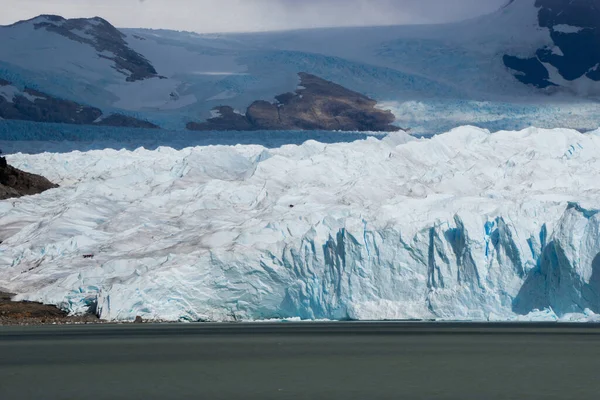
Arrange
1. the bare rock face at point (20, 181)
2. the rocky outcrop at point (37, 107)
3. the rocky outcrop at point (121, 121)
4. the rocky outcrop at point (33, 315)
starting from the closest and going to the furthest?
the rocky outcrop at point (33, 315) → the bare rock face at point (20, 181) → the rocky outcrop at point (121, 121) → the rocky outcrop at point (37, 107)

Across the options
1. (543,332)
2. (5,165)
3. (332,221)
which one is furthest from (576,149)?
(5,165)

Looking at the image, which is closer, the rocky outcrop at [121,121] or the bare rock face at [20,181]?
the bare rock face at [20,181]

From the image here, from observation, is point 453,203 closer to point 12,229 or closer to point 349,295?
point 349,295

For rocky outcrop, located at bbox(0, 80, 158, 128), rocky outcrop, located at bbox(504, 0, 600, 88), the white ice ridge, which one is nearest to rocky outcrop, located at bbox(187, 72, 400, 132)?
rocky outcrop, located at bbox(0, 80, 158, 128)

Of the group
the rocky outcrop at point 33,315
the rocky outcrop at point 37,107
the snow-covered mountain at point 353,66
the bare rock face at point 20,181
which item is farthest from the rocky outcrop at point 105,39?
the rocky outcrop at point 33,315

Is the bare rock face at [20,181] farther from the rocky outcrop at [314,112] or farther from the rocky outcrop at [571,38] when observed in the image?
the rocky outcrop at [571,38]

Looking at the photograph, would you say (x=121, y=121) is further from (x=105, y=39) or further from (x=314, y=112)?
(x=105, y=39)
